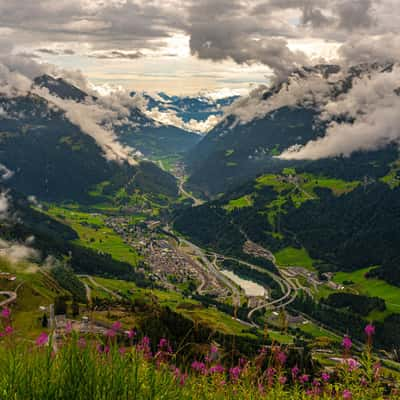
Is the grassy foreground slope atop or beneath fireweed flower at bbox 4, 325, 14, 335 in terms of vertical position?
beneath

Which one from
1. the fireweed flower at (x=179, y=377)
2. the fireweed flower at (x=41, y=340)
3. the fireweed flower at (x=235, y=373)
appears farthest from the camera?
the fireweed flower at (x=235, y=373)

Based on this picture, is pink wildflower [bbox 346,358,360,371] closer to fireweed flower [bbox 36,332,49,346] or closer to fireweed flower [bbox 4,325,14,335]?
fireweed flower [bbox 36,332,49,346]

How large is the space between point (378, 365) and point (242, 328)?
4897 inches

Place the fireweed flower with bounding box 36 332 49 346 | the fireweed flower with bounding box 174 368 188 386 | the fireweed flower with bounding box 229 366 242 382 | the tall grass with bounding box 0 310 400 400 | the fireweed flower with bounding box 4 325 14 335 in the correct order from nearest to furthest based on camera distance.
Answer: the tall grass with bounding box 0 310 400 400 → the fireweed flower with bounding box 4 325 14 335 → the fireweed flower with bounding box 36 332 49 346 → the fireweed flower with bounding box 174 368 188 386 → the fireweed flower with bounding box 229 366 242 382

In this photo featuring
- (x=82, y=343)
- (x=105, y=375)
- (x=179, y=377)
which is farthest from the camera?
(x=179, y=377)

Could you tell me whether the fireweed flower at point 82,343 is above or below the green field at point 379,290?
above

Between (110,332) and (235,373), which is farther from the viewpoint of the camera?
(235,373)

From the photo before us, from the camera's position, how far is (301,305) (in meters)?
160

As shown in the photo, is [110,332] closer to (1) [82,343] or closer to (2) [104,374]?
(1) [82,343]

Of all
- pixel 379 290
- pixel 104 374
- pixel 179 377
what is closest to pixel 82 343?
pixel 104 374

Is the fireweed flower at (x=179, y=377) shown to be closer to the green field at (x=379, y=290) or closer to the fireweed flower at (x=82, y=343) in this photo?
the fireweed flower at (x=82, y=343)

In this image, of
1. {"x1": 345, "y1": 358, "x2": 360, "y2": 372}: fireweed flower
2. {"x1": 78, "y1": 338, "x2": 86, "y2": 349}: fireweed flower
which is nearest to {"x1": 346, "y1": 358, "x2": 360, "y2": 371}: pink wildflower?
{"x1": 345, "y1": 358, "x2": 360, "y2": 372}: fireweed flower

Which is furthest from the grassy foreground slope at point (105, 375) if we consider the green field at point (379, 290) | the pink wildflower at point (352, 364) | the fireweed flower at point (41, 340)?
the green field at point (379, 290)

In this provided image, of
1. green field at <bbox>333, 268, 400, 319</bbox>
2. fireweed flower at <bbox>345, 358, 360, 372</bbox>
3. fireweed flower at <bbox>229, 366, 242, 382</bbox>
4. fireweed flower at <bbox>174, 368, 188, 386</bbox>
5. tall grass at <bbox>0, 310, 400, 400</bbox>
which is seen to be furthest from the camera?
green field at <bbox>333, 268, 400, 319</bbox>
